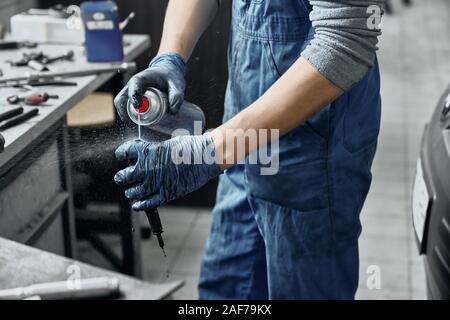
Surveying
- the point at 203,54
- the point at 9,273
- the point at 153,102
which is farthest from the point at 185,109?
the point at 203,54

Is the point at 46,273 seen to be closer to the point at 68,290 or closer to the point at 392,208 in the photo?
the point at 68,290

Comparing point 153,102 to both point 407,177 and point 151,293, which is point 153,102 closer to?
point 151,293

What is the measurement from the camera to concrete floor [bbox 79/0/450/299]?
8.77 ft

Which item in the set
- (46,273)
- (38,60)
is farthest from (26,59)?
(46,273)

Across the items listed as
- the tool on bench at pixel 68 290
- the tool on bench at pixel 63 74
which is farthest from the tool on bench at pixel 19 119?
the tool on bench at pixel 68 290

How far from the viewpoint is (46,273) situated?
1120mm

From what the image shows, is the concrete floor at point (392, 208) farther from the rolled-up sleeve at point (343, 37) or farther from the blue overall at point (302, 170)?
the rolled-up sleeve at point (343, 37)

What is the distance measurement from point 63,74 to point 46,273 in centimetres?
101

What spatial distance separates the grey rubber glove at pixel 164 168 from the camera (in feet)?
3.87

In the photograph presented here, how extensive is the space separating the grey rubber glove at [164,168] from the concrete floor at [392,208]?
46cm

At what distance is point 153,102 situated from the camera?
1.22m

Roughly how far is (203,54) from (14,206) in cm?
60

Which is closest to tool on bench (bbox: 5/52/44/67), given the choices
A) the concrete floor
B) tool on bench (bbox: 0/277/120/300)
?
the concrete floor
